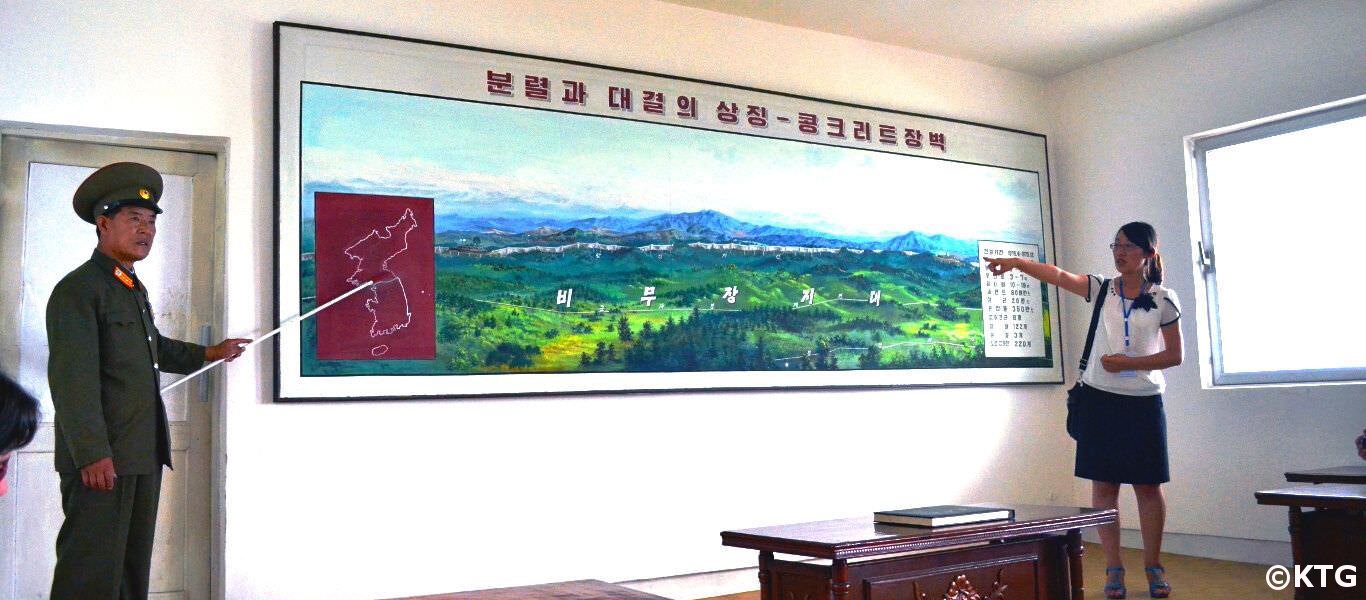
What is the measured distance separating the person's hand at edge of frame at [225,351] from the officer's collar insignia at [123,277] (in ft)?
1.52

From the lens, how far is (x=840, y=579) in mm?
2602

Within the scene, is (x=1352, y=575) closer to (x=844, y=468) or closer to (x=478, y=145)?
(x=844, y=468)

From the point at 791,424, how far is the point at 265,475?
2.28m

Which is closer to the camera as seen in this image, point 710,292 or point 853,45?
point 710,292

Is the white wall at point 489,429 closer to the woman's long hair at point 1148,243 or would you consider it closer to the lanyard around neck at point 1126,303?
the lanyard around neck at point 1126,303

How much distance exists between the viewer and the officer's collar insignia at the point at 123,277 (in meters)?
2.94

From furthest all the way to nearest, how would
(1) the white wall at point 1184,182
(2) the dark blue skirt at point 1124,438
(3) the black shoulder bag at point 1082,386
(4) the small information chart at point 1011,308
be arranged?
(4) the small information chart at point 1011,308
(1) the white wall at point 1184,182
(3) the black shoulder bag at point 1082,386
(2) the dark blue skirt at point 1124,438

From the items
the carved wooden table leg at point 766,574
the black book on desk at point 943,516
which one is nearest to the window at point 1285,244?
the black book on desk at point 943,516

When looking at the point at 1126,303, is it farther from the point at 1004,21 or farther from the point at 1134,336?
the point at 1004,21

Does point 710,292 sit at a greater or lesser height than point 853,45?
lesser

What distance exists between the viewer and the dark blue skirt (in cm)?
401

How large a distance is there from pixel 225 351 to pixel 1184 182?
14.7 feet

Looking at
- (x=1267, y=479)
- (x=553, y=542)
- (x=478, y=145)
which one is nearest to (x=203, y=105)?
(x=478, y=145)

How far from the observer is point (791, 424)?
4898mm
